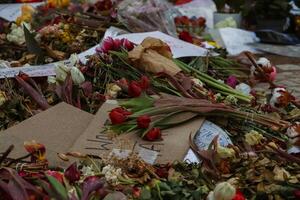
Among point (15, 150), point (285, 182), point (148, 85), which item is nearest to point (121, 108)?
point (148, 85)

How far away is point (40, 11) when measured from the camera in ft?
14.9

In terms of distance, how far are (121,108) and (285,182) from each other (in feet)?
2.42

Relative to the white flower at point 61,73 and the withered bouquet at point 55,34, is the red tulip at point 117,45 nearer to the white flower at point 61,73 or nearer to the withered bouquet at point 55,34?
the white flower at point 61,73

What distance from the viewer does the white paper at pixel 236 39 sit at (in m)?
5.07

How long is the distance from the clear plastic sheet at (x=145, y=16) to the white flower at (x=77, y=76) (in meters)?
1.18

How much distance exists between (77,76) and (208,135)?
27.3 inches

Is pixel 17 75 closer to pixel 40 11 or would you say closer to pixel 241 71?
pixel 241 71

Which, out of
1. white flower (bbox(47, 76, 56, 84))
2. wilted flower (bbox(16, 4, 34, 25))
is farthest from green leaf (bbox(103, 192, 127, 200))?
wilted flower (bbox(16, 4, 34, 25))

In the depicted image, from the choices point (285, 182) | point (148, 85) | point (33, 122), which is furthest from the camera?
point (148, 85)

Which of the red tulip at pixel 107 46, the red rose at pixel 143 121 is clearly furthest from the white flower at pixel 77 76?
the red rose at pixel 143 121

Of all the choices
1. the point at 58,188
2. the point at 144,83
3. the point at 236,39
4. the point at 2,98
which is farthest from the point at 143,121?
the point at 236,39

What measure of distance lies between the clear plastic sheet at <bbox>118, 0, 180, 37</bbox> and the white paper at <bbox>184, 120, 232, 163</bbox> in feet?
5.32

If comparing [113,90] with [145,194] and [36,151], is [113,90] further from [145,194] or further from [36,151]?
[145,194]

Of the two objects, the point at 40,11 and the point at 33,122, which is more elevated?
the point at 33,122
